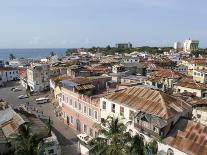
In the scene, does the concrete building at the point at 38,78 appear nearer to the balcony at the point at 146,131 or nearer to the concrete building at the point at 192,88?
the concrete building at the point at 192,88

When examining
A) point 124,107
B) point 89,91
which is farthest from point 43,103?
point 124,107

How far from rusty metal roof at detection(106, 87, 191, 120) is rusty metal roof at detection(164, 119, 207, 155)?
8.04ft

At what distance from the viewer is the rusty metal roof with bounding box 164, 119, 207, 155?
32.3 metres

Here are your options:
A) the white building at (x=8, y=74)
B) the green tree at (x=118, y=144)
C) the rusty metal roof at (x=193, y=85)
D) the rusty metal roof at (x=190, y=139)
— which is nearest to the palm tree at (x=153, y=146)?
the green tree at (x=118, y=144)

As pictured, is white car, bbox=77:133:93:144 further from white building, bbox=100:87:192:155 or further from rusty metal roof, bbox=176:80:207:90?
rusty metal roof, bbox=176:80:207:90

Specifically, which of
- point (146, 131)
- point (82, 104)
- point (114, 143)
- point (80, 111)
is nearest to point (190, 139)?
point (146, 131)

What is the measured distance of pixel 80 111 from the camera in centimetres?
5625

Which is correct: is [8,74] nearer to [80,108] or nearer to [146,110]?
[80,108]

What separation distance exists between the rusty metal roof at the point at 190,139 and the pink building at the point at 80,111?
17667mm

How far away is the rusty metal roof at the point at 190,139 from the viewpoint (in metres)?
32.3

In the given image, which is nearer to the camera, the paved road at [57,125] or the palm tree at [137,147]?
the palm tree at [137,147]

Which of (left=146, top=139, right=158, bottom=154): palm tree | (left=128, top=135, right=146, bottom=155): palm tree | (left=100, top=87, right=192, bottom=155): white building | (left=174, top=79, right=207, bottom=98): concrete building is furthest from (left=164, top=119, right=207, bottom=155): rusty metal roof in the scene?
(left=174, top=79, right=207, bottom=98): concrete building

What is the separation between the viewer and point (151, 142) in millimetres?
35781

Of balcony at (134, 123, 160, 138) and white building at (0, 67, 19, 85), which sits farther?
white building at (0, 67, 19, 85)
